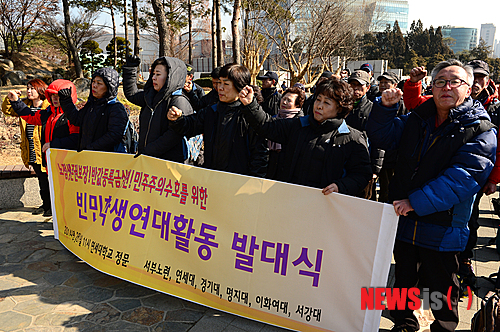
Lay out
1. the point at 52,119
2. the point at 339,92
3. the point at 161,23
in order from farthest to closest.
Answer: the point at 161,23 → the point at 52,119 → the point at 339,92

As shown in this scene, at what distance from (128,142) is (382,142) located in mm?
2894

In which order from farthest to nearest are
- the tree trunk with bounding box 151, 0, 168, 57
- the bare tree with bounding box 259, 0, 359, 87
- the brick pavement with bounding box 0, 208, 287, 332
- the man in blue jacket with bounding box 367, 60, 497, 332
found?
the bare tree with bounding box 259, 0, 359, 87, the tree trunk with bounding box 151, 0, 168, 57, the brick pavement with bounding box 0, 208, 287, 332, the man in blue jacket with bounding box 367, 60, 497, 332

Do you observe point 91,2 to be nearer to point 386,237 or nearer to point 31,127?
point 31,127

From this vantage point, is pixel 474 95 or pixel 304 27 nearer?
pixel 474 95

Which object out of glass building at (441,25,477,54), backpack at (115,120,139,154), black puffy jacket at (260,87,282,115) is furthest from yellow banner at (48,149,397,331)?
glass building at (441,25,477,54)

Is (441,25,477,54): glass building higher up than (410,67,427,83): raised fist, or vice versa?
(441,25,477,54): glass building

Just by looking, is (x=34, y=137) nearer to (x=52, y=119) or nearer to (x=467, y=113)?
(x=52, y=119)

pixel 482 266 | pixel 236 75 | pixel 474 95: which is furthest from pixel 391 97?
pixel 482 266

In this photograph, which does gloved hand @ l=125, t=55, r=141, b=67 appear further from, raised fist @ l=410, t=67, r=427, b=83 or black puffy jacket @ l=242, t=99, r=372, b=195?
raised fist @ l=410, t=67, r=427, b=83

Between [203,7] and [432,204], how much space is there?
89.2 ft

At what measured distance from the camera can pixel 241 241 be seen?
289 cm

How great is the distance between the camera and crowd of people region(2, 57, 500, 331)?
7.86ft

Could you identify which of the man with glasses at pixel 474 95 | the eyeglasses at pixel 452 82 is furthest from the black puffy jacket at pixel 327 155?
the man with glasses at pixel 474 95

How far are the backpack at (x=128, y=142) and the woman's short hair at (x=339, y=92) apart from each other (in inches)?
97.0
